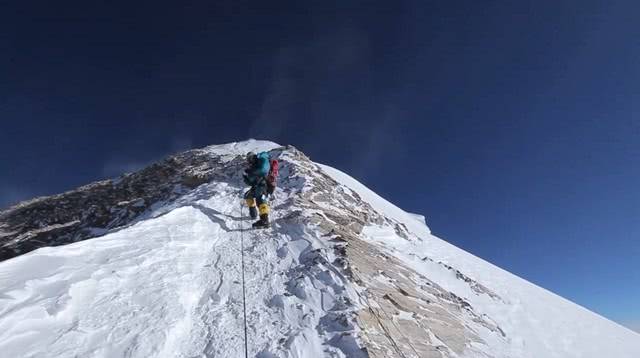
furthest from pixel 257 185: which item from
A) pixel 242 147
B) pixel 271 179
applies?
pixel 242 147

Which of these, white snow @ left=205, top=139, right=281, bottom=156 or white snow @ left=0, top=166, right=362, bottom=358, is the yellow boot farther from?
white snow @ left=205, top=139, right=281, bottom=156

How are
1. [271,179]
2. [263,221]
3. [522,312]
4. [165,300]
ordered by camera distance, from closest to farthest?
[165,300]
[522,312]
[263,221]
[271,179]

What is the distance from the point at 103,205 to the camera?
2058 centimetres

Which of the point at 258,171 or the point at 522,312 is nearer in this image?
the point at 522,312

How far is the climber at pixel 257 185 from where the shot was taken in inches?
445

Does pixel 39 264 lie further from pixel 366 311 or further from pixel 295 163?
pixel 295 163

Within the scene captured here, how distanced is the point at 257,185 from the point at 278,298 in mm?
5525

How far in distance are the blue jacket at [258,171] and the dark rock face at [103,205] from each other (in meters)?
5.92

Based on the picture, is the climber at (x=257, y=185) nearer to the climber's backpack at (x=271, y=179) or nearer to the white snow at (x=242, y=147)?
the climber's backpack at (x=271, y=179)

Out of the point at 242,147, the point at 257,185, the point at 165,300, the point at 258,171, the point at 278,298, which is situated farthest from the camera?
the point at 242,147

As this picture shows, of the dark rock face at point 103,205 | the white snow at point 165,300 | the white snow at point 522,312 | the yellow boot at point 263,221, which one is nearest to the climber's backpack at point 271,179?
the yellow boot at point 263,221

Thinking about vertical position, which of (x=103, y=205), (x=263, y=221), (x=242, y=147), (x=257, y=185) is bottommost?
(x=263, y=221)

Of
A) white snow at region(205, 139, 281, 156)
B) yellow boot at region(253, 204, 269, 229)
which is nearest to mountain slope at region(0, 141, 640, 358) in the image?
yellow boot at region(253, 204, 269, 229)

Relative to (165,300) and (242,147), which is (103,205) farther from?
(165,300)
